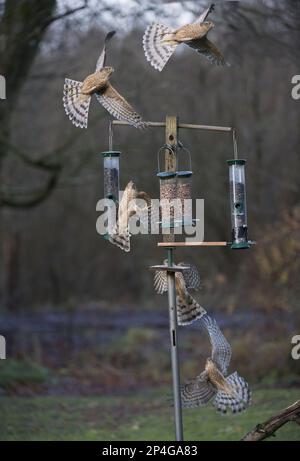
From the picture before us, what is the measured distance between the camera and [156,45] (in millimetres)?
5656

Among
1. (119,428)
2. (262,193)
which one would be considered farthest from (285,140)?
(119,428)

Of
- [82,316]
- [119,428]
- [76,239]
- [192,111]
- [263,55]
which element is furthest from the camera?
[76,239]

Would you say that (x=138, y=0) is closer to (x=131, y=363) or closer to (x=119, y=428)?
(x=119, y=428)

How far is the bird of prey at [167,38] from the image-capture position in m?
5.58

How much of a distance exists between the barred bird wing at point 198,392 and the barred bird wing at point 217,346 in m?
0.14

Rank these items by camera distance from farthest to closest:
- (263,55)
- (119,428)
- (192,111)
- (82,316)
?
1. (82,316)
2. (192,111)
3. (263,55)
4. (119,428)

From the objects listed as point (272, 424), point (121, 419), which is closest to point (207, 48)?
point (272, 424)

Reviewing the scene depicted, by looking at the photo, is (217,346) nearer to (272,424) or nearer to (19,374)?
(272,424)

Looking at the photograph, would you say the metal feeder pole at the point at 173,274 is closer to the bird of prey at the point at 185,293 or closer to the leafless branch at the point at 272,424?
the bird of prey at the point at 185,293

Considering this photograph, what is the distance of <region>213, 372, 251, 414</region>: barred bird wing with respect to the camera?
5.40m

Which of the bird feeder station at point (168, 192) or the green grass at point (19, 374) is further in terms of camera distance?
the green grass at point (19, 374)

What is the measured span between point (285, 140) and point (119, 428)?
8515 millimetres

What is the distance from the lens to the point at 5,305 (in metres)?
19.4

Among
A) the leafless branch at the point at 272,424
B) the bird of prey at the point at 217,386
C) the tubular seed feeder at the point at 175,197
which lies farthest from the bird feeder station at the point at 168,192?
the leafless branch at the point at 272,424
